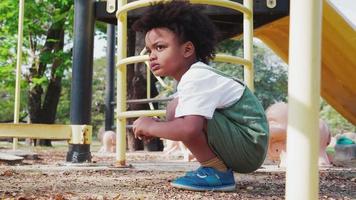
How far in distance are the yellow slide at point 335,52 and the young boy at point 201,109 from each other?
2.14 metres

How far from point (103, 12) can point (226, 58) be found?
826 millimetres

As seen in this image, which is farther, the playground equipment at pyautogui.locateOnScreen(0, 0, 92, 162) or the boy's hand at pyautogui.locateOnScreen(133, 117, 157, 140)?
the playground equipment at pyautogui.locateOnScreen(0, 0, 92, 162)

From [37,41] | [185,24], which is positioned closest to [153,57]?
[185,24]

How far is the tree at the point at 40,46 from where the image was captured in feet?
28.5

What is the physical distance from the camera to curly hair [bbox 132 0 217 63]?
1.48 metres

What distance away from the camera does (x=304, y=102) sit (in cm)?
63

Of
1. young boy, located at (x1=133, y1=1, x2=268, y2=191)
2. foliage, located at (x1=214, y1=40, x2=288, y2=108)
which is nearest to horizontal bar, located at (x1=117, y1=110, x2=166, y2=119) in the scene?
young boy, located at (x1=133, y1=1, x2=268, y2=191)

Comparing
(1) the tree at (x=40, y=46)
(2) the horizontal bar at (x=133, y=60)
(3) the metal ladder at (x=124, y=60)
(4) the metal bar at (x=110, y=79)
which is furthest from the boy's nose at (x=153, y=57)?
(1) the tree at (x=40, y=46)

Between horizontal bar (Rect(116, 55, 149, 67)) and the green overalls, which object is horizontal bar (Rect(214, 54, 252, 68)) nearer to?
horizontal bar (Rect(116, 55, 149, 67))

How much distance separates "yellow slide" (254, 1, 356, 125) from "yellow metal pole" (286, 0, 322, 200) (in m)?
2.91

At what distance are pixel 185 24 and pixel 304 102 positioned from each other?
0.90 m

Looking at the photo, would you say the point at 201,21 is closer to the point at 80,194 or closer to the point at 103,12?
the point at 80,194

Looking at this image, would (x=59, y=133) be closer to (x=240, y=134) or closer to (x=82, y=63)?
(x=82, y=63)

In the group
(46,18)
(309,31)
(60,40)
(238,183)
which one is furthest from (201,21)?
(60,40)
